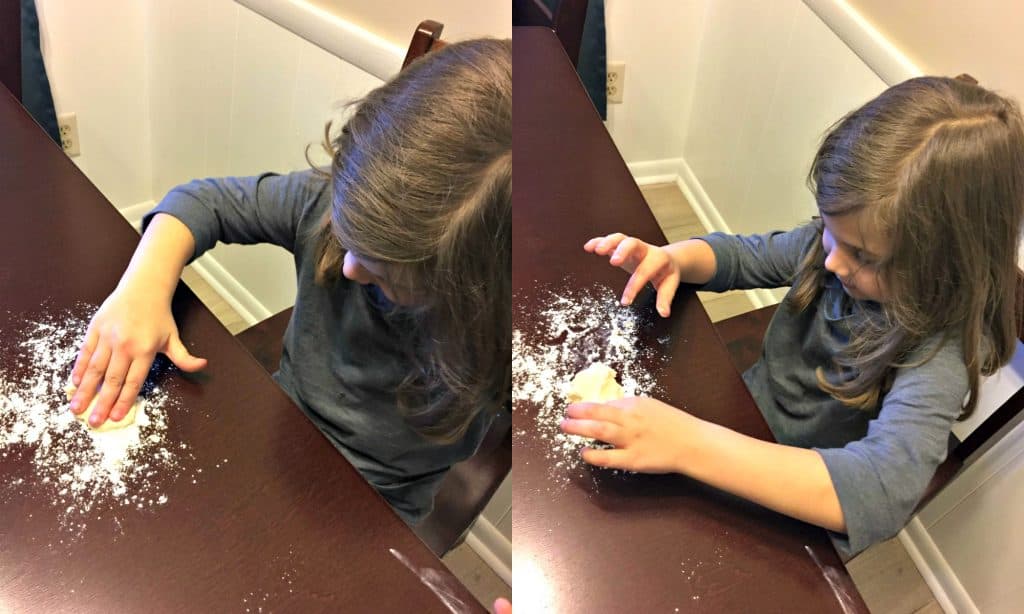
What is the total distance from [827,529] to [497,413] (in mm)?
191

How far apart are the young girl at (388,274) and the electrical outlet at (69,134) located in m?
0.11

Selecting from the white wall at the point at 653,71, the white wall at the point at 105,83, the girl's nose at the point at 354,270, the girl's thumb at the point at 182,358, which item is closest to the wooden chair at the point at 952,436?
the white wall at the point at 653,71

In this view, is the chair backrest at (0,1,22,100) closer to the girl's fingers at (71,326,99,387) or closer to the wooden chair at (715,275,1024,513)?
the girl's fingers at (71,326,99,387)

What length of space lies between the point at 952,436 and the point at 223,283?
0.70 m

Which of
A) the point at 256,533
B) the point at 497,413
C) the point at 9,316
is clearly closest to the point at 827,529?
the point at 497,413

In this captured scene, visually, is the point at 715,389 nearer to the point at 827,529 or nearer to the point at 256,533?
the point at 827,529

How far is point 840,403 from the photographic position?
17.2 inches

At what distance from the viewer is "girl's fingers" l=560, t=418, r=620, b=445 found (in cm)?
34

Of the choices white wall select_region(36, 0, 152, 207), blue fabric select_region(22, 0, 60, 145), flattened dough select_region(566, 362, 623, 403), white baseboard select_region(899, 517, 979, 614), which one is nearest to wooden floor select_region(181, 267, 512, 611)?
flattened dough select_region(566, 362, 623, 403)

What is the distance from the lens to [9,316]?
1.43 feet

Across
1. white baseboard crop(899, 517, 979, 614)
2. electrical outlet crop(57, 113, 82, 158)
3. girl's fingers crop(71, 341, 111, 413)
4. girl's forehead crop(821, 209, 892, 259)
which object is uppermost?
girl's forehead crop(821, 209, 892, 259)

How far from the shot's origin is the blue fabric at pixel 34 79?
1.67 feet

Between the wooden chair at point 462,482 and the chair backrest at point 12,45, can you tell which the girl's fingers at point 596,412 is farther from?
the chair backrest at point 12,45

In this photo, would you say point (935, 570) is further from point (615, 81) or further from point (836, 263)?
point (615, 81)
